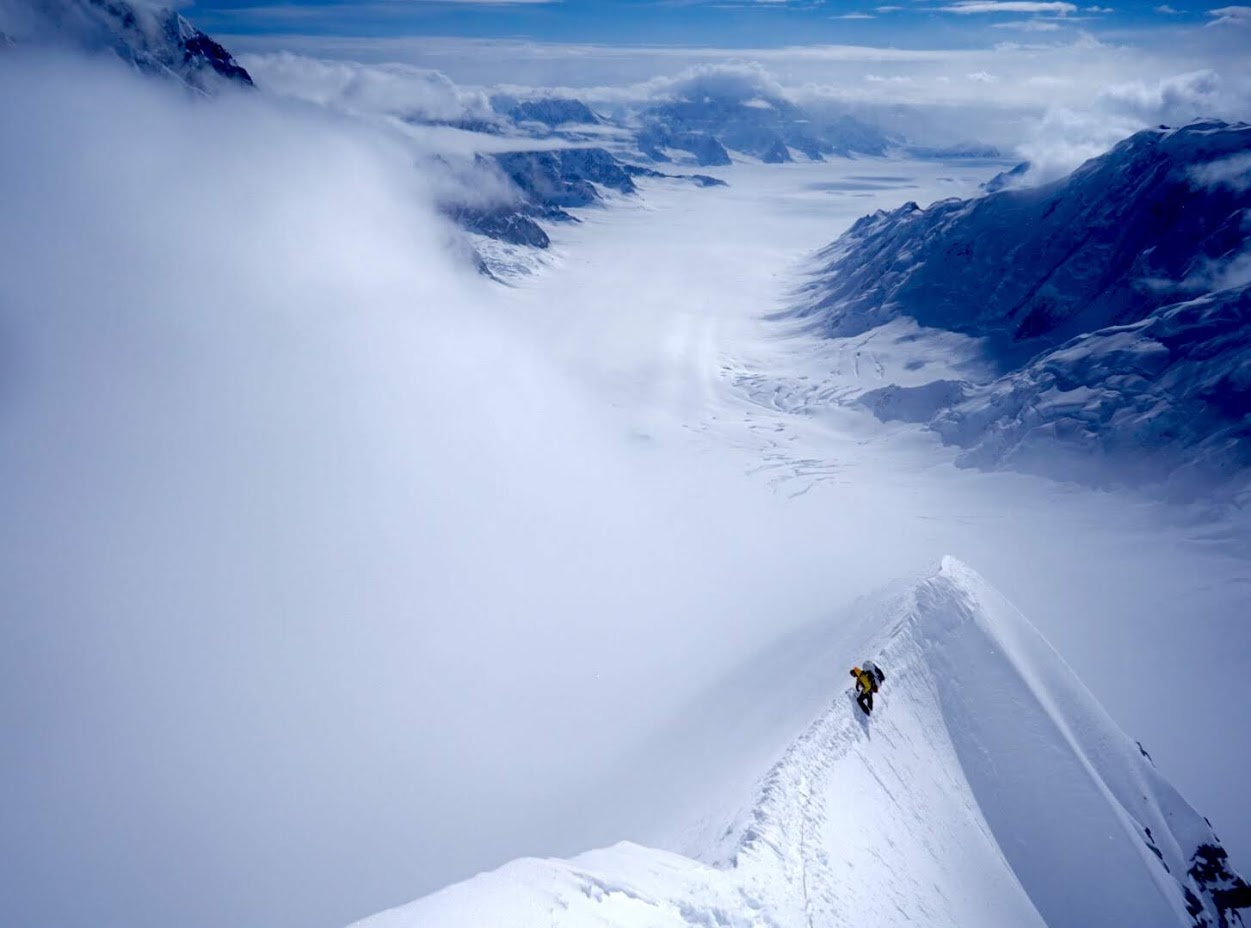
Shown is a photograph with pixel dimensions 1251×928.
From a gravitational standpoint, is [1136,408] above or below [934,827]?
above

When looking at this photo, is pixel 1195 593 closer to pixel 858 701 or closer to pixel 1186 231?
pixel 858 701

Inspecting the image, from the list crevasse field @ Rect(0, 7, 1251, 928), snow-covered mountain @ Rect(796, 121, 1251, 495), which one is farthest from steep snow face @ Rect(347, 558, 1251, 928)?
snow-covered mountain @ Rect(796, 121, 1251, 495)

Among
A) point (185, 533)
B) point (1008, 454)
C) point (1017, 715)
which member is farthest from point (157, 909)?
point (1008, 454)

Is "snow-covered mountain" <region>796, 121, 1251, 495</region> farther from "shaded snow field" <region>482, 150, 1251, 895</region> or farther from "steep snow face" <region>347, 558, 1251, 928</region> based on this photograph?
"steep snow face" <region>347, 558, 1251, 928</region>

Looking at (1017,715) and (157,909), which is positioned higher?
(157,909)

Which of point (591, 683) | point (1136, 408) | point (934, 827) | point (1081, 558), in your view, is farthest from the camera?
point (1136, 408)

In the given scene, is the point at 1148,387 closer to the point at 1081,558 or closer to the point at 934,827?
the point at 1081,558

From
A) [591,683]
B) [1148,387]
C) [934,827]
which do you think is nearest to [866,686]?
[934,827]

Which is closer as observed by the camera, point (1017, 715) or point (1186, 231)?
point (1017, 715)

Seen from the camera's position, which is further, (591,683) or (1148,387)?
(1148,387)
